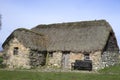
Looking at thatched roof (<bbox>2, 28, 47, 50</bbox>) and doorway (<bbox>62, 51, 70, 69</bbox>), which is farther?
doorway (<bbox>62, 51, 70, 69</bbox>)

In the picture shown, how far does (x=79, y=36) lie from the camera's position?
148ft

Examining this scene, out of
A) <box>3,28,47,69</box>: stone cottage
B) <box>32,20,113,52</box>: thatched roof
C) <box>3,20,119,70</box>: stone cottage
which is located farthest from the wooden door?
<box>3,28,47,69</box>: stone cottage

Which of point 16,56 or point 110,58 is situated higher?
point 16,56

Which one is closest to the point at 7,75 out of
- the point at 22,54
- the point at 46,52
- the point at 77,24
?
the point at 22,54

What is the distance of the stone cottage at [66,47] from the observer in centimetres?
4244

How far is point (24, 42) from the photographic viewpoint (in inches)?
1719

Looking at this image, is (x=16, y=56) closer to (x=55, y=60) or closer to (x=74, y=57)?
(x=55, y=60)

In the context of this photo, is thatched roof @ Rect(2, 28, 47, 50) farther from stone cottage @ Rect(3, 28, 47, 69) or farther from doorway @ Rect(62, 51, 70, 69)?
doorway @ Rect(62, 51, 70, 69)

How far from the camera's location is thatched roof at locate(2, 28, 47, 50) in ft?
144

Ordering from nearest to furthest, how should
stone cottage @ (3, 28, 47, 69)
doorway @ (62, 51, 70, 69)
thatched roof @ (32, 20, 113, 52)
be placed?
thatched roof @ (32, 20, 113, 52), stone cottage @ (3, 28, 47, 69), doorway @ (62, 51, 70, 69)

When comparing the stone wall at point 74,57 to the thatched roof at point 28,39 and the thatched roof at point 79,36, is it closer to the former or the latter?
the thatched roof at point 79,36

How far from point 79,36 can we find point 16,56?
9.66 m

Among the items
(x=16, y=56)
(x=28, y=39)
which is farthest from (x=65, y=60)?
(x=16, y=56)

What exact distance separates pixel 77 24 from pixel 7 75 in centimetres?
2044
